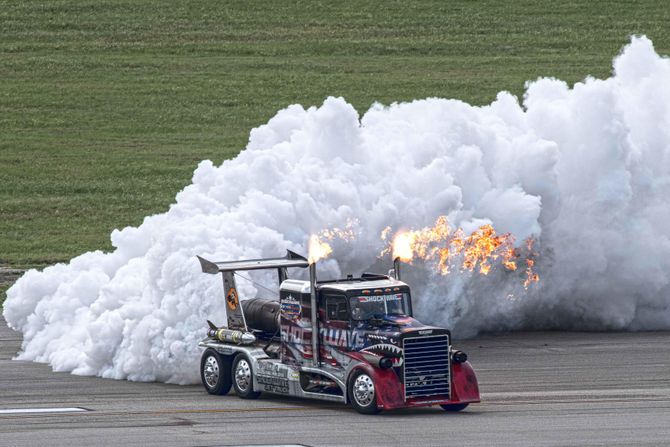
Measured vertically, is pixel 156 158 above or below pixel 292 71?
below

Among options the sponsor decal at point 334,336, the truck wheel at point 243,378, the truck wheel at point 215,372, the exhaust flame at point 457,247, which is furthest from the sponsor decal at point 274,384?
the exhaust flame at point 457,247

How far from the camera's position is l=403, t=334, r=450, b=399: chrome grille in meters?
26.4

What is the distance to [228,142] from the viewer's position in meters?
66.3

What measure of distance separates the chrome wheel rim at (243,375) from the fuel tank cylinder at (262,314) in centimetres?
103

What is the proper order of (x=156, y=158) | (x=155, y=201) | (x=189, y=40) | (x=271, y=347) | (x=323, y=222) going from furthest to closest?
(x=189, y=40), (x=156, y=158), (x=155, y=201), (x=323, y=222), (x=271, y=347)

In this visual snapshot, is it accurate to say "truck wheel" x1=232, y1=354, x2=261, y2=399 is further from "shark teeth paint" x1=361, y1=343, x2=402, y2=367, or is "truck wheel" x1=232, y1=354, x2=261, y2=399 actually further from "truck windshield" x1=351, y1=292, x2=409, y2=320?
"shark teeth paint" x1=361, y1=343, x2=402, y2=367

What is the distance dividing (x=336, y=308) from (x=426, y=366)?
209 cm

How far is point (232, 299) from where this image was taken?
98.1ft

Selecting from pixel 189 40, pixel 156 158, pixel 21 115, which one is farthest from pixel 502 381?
pixel 189 40

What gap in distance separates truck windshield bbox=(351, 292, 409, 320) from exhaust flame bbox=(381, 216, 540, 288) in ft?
25.3

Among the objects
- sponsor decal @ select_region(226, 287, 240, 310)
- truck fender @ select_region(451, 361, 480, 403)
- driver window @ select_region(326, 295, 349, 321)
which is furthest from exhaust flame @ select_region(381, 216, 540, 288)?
truck fender @ select_region(451, 361, 480, 403)

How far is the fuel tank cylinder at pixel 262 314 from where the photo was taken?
2959 cm

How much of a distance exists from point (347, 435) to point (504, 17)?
61948 mm

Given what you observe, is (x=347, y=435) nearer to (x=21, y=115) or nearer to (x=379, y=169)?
(x=379, y=169)
